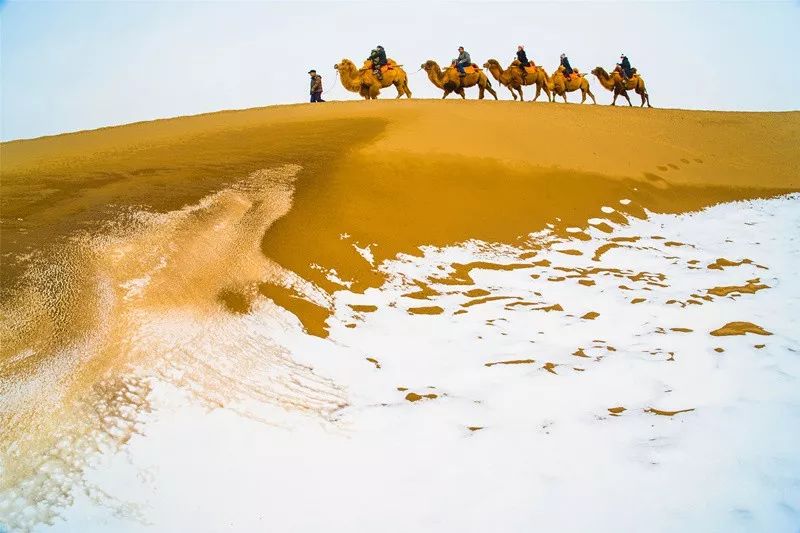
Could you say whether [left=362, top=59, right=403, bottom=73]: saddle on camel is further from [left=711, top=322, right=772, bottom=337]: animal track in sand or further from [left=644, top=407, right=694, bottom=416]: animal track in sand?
[left=644, top=407, right=694, bottom=416]: animal track in sand

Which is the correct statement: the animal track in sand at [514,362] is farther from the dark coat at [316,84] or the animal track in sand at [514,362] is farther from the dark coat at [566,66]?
the dark coat at [566,66]

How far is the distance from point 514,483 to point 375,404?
3.81ft

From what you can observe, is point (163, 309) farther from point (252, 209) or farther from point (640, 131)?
point (640, 131)

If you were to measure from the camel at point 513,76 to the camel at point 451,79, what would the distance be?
0.57 meters

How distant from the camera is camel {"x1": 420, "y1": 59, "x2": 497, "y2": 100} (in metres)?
16.6

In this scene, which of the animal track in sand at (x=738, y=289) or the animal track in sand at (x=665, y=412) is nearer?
the animal track in sand at (x=665, y=412)

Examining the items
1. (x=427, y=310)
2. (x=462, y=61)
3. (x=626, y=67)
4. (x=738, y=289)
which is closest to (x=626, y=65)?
(x=626, y=67)

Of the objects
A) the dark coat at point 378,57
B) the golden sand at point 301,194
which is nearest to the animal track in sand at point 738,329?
the golden sand at point 301,194

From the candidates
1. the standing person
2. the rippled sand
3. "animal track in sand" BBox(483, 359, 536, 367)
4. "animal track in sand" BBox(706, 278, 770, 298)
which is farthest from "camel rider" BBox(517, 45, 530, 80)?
"animal track in sand" BBox(483, 359, 536, 367)

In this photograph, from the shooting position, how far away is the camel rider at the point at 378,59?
15828mm

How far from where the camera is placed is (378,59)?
52.2ft

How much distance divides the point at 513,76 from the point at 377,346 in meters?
14.7

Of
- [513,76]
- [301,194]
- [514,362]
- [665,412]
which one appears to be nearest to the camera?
[665,412]

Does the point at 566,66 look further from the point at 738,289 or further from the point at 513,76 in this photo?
the point at 738,289
